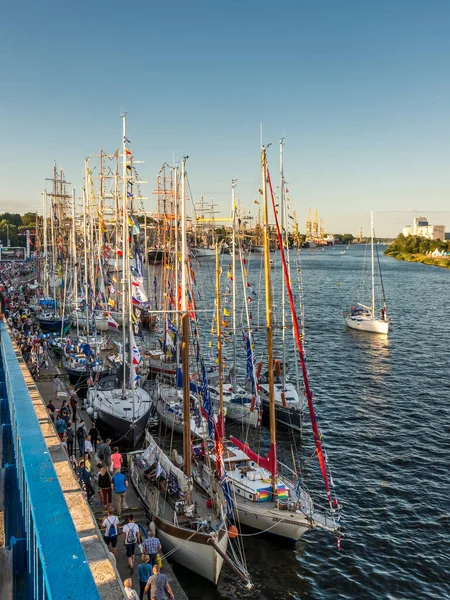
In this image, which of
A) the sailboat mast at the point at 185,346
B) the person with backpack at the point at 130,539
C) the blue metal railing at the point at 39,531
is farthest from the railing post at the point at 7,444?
the sailboat mast at the point at 185,346

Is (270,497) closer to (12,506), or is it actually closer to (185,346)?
(185,346)

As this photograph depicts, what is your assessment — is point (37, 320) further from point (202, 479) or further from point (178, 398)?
point (202, 479)

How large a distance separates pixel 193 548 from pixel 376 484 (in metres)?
11.2

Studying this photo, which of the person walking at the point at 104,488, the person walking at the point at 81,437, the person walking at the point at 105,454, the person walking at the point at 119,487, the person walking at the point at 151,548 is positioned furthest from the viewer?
the person walking at the point at 81,437

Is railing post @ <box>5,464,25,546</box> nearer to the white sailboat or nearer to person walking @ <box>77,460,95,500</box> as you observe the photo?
person walking @ <box>77,460,95,500</box>

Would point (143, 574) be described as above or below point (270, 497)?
above

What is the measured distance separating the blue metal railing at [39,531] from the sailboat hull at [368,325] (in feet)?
174

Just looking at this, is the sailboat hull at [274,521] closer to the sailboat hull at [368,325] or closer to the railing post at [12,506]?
the railing post at [12,506]

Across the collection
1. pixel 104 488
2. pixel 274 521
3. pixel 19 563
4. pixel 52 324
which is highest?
pixel 19 563

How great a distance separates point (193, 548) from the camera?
15.9 meters

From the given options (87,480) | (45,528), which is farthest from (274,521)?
(45,528)

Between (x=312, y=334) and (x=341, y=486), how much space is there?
3737 cm

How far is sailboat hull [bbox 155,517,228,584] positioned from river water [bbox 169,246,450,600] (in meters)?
0.50

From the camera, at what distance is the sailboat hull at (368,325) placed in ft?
192
